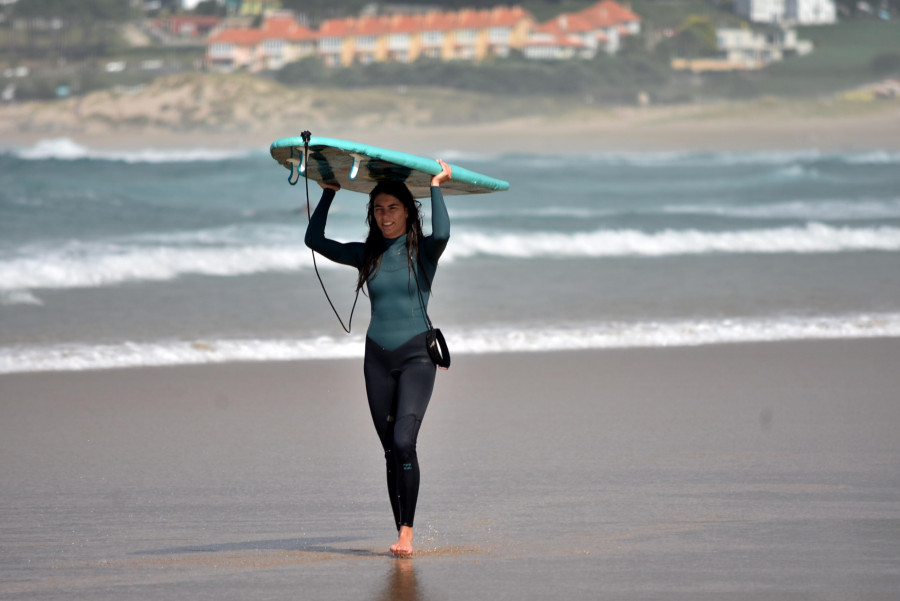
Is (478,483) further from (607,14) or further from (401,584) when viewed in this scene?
(607,14)

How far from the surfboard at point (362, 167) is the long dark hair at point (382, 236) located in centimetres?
9

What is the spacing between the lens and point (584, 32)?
52.0m

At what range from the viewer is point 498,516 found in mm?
5047

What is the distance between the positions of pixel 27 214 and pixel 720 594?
20098 millimetres

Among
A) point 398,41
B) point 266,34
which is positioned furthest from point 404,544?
point 266,34

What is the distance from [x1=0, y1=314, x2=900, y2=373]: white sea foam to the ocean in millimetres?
32

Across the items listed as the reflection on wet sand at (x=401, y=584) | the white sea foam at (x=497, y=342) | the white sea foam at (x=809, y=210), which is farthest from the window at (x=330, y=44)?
the reflection on wet sand at (x=401, y=584)

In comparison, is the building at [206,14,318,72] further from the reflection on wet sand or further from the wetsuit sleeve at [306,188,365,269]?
the reflection on wet sand

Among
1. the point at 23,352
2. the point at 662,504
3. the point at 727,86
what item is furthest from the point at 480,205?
the point at 727,86

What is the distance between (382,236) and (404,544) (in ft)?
4.02

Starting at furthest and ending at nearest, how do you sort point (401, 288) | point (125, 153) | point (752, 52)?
point (752, 52)
point (125, 153)
point (401, 288)

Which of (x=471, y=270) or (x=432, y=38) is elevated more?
(x=432, y=38)

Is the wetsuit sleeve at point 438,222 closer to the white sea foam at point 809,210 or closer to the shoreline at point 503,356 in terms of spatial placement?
the shoreline at point 503,356

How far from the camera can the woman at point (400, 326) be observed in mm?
4449
